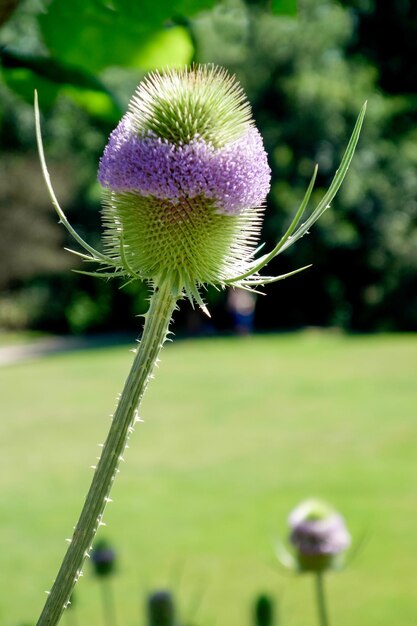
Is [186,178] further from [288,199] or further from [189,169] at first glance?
[288,199]

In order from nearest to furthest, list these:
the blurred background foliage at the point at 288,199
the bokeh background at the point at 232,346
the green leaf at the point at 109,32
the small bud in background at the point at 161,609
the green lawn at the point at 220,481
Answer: the green leaf at the point at 109,32, the small bud in background at the point at 161,609, the bokeh background at the point at 232,346, the green lawn at the point at 220,481, the blurred background foliage at the point at 288,199

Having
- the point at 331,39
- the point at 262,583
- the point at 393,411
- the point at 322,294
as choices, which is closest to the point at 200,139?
the point at 262,583

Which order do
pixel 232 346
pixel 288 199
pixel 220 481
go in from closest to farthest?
pixel 220 481 → pixel 232 346 → pixel 288 199

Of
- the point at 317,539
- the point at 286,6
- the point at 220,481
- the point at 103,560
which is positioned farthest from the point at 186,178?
the point at 220,481

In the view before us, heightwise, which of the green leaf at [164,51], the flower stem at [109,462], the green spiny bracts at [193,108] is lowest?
the flower stem at [109,462]

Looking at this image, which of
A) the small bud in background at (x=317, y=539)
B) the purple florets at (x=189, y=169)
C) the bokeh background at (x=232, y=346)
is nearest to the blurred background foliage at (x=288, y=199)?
the bokeh background at (x=232, y=346)

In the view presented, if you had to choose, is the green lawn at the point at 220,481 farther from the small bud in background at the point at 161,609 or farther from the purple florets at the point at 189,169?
the purple florets at the point at 189,169
